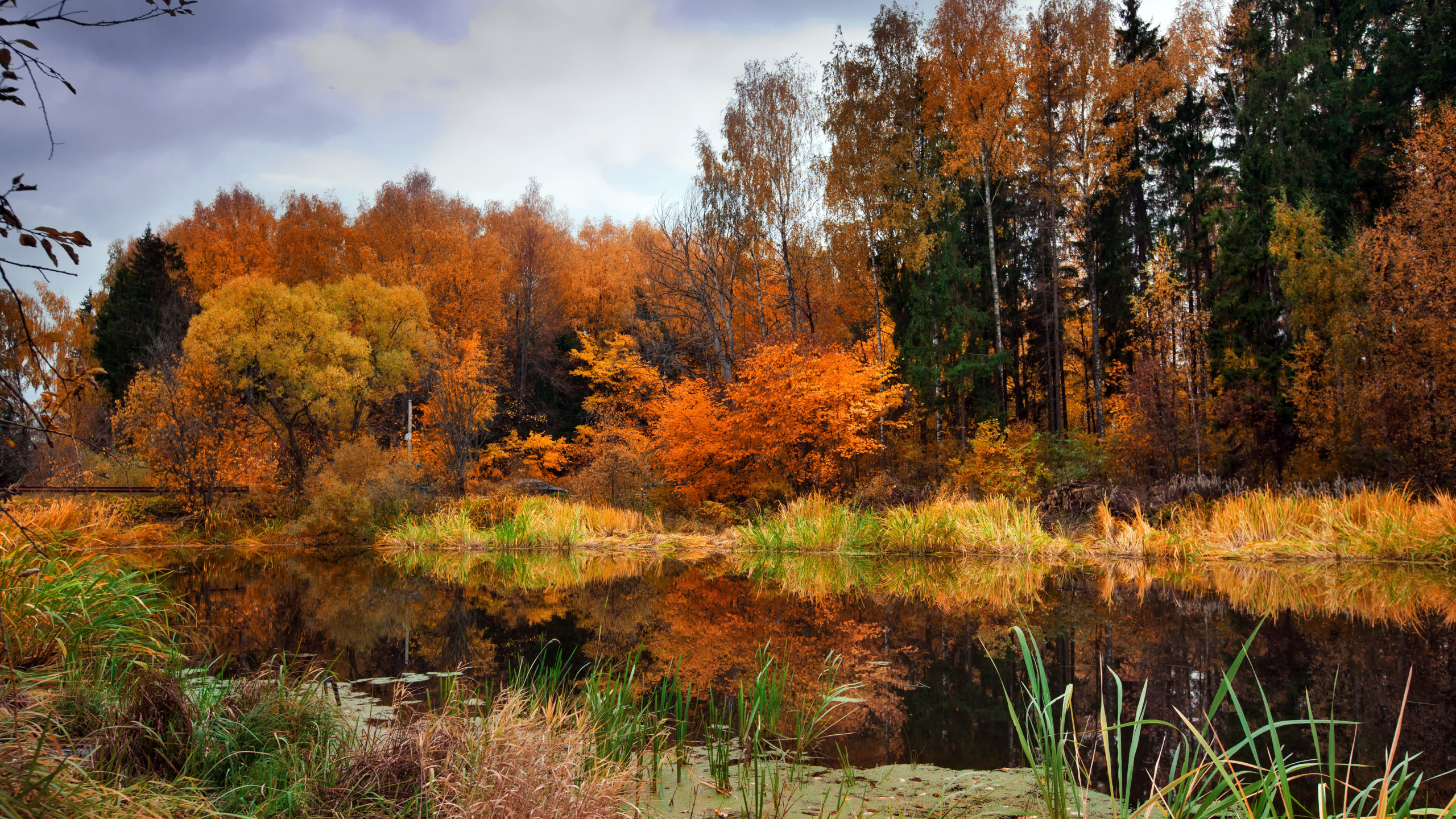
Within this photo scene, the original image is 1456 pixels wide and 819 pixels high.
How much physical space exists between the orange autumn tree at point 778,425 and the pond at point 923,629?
3.72 m

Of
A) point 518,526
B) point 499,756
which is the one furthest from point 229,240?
point 499,756

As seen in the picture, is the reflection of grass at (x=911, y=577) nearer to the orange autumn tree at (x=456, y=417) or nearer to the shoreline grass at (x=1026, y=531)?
the shoreline grass at (x=1026, y=531)

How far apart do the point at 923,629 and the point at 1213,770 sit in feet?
11.1

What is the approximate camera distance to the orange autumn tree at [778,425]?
14.5m

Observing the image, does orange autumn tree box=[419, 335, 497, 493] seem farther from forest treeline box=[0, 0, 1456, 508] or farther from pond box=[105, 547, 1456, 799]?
pond box=[105, 547, 1456, 799]

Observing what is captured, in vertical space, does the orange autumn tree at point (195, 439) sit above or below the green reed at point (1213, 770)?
above

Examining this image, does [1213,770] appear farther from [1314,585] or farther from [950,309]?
[950,309]

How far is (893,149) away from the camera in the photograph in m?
19.9

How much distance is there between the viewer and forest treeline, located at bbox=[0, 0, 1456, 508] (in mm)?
14648

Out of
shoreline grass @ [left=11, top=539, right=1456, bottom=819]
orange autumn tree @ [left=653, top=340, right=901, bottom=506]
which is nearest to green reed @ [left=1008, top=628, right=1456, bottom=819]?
shoreline grass @ [left=11, top=539, right=1456, bottom=819]

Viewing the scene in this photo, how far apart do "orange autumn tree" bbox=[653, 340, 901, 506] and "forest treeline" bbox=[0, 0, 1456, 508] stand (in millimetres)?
77

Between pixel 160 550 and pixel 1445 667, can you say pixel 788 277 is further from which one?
pixel 1445 667

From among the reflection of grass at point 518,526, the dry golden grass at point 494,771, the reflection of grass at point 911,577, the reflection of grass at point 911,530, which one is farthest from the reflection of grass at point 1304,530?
the dry golden grass at point 494,771

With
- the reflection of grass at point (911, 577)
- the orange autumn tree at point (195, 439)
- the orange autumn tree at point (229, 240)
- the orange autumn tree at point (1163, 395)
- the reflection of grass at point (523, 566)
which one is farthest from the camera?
the orange autumn tree at point (229, 240)
